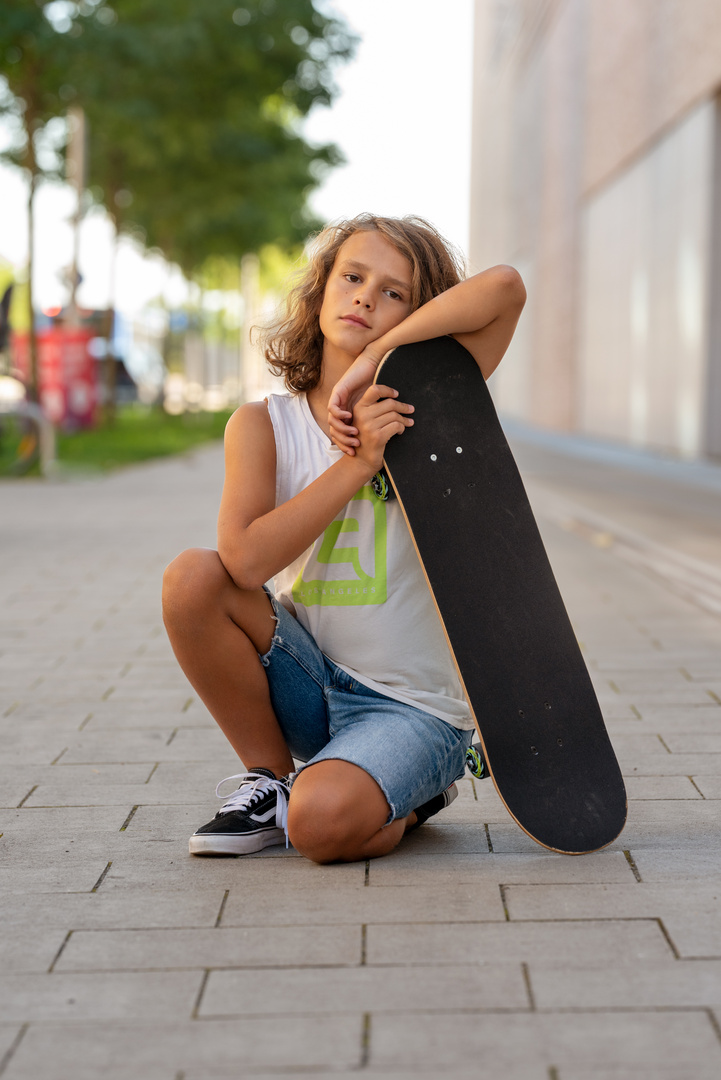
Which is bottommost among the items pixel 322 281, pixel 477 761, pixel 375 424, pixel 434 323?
pixel 477 761

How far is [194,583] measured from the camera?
2.80 meters

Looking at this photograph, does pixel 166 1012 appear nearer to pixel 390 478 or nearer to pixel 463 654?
pixel 463 654

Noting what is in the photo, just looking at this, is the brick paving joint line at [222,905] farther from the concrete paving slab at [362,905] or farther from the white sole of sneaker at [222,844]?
the white sole of sneaker at [222,844]

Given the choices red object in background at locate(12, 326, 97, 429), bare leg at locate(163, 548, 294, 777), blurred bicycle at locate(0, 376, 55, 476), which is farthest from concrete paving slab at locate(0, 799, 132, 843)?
red object in background at locate(12, 326, 97, 429)

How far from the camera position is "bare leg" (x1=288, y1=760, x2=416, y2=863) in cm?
268

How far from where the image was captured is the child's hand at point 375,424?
2.70 meters

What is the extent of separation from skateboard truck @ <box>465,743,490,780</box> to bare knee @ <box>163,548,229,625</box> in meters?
0.68

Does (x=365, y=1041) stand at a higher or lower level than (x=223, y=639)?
lower

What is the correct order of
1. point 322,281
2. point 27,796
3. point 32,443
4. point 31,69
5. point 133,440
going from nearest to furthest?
point 322,281, point 27,796, point 32,443, point 31,69, point 133,440

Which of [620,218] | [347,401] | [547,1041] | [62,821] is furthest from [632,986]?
[620,218]

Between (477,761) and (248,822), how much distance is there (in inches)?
21.1

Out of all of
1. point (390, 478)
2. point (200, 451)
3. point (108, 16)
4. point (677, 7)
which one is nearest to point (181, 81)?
point (108, 16)

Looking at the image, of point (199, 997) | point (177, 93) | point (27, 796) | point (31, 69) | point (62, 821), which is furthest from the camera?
point (177, 93)

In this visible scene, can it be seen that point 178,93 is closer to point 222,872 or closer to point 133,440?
point 133,440
